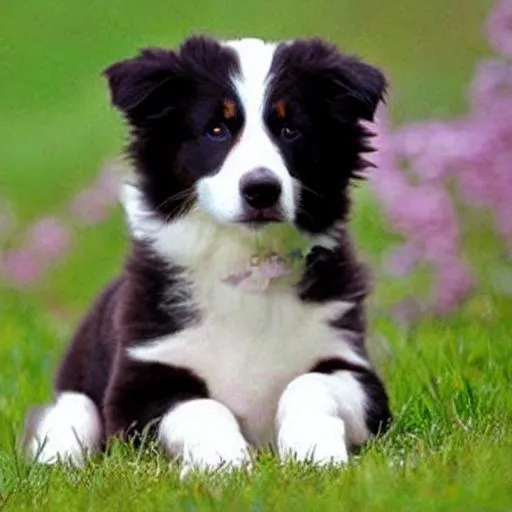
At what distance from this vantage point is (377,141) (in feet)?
34.2

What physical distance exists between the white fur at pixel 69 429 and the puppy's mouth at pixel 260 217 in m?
0.90

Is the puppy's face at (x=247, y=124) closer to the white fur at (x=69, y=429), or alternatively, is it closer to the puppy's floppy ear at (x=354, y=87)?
the puppy's floppy ear at (x=354, y=87)

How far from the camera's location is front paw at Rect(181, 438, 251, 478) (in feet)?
20.6

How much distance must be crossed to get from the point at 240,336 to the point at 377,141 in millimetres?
3527

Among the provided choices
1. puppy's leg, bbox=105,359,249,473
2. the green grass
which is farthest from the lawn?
puppy's leg, bbox=105,359,249,473

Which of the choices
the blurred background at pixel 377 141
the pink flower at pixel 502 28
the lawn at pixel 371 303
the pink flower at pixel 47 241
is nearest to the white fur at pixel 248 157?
the blurred background at pixel 377 141

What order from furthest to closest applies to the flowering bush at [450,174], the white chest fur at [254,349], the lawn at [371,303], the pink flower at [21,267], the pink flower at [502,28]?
the pink flower at [21,267] → the flowering bush at [450,174] → the pink flower at [502,28] → the white chest fur at [254,349] → the lawn at [371,303]

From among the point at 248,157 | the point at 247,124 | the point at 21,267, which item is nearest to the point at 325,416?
the point at 248,157

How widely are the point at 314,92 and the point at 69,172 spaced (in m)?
9.41

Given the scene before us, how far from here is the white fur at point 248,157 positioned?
6.67 metres

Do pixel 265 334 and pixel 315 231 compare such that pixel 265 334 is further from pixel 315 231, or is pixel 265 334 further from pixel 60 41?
pixel 60 41

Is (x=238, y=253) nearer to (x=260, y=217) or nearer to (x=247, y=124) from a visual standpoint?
(x=260, y=217)

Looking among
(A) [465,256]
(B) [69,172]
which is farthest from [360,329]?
(B) [69,172]

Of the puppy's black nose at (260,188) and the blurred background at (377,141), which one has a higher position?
the puppy's black nose at (260,188)
